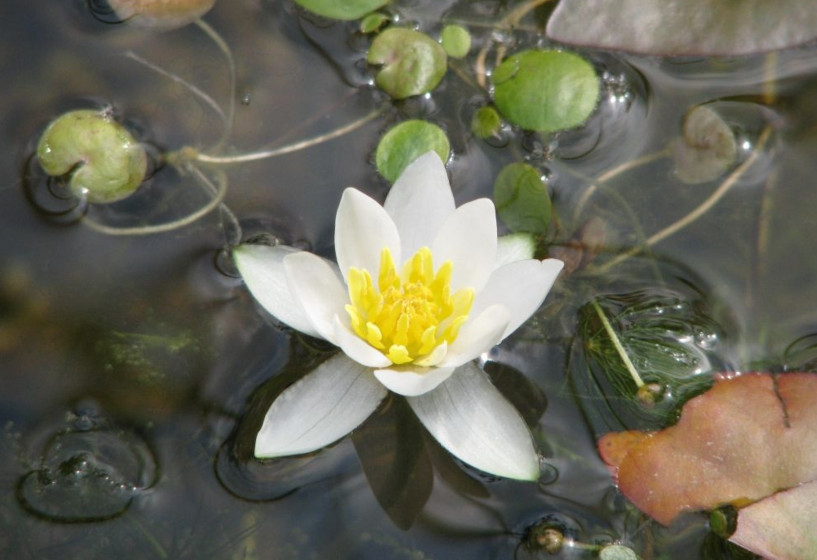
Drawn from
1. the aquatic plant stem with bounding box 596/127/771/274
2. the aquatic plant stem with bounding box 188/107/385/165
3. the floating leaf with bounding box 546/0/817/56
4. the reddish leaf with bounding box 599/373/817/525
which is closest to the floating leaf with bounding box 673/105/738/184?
the aquatic plant stem with bounding box 596/127/771/274

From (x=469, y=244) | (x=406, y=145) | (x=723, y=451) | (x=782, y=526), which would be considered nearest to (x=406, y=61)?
(x=406, y=145)

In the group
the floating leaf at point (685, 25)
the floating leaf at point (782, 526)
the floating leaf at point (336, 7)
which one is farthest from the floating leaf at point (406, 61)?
the floating leaf at point (782, 526)

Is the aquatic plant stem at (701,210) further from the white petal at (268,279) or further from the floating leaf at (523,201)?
the white petal at (268,279)

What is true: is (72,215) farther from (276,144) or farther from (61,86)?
(276,144)

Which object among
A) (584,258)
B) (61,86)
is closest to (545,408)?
(584,258)

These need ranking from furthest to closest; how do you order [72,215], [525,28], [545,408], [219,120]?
1. [525,28]
2. [219,120]
3. [72,215]
4. [545,408]

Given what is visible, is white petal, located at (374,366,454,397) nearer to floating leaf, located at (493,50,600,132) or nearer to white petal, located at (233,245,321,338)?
white petal, located at (233,245,321,338)
